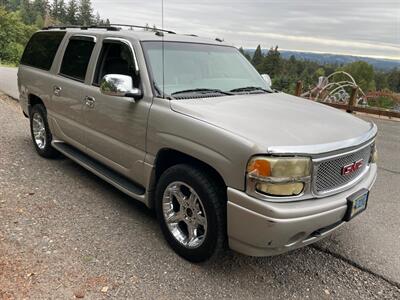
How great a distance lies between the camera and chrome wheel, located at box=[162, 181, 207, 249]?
10.6 feet

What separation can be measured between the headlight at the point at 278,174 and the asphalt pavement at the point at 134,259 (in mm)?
896

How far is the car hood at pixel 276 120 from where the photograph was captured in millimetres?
2878

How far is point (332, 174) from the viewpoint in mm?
2994

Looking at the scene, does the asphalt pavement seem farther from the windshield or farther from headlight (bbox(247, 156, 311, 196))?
the windshield

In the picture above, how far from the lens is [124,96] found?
3664 millimetres

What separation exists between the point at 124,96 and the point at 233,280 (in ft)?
6.19

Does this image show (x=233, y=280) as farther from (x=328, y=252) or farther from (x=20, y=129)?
(x=20, y=129)

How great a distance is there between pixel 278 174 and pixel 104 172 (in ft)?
7.37

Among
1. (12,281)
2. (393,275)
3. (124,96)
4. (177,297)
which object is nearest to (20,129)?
(124,96)

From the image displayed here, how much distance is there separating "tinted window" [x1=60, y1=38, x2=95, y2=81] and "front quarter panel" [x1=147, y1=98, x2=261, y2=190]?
1522 mm

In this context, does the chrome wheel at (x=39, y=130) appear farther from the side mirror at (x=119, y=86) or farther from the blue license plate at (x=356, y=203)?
the blue license plate at (x=356, y=203)

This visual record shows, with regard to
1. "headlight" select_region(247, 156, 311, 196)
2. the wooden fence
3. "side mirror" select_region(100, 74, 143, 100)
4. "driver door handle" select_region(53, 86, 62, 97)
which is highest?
"side mirror" select_region(100, 74, 143, 100)

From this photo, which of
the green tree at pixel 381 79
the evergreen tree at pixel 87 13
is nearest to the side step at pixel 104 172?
the evergreen tree at pixel 87 13

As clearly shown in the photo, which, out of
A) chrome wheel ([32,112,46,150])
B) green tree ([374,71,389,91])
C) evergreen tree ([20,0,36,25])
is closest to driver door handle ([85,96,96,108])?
chrome wheel ([32,112,46,150])
